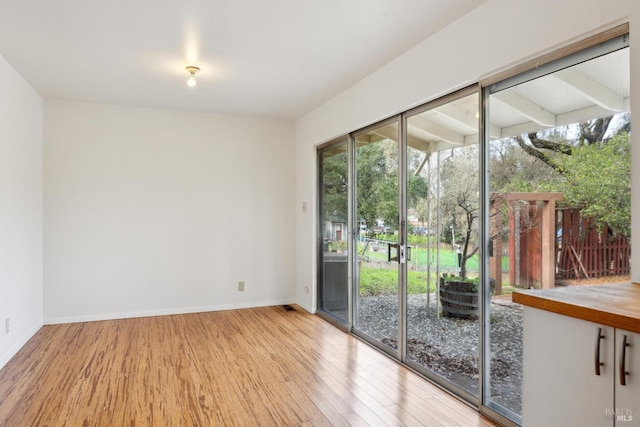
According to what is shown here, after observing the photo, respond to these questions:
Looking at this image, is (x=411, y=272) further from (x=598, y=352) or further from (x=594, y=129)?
(x=598, y=352)

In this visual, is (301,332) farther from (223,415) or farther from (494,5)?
(494,5)

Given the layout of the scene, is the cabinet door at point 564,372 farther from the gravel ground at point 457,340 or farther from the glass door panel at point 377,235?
the glass door panel at point 377,235

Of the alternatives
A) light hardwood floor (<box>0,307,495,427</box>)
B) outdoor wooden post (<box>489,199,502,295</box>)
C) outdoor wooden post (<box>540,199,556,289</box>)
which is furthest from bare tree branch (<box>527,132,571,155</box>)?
light hardwood floor (<box>0,307,495,427</box>)

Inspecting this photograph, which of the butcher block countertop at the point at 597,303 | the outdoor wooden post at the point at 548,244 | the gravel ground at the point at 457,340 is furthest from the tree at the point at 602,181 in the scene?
the gravel ground at the point at 457,340

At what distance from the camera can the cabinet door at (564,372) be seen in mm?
1283

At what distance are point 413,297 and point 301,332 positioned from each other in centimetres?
148

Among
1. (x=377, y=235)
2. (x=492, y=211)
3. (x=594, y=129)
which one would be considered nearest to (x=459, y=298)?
(x=492, y=211)

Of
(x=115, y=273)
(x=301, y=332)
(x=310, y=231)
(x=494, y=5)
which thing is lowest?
(x=301, y=332)

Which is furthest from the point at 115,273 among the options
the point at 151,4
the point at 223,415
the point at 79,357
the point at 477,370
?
the point at 477,370

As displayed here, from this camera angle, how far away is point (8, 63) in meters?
3.56

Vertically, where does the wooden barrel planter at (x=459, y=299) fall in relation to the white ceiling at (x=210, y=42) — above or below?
below

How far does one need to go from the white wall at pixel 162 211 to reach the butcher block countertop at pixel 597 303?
4.37 m

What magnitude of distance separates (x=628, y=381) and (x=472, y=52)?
210 centimetres

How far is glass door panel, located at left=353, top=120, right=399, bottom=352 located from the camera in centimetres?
372
